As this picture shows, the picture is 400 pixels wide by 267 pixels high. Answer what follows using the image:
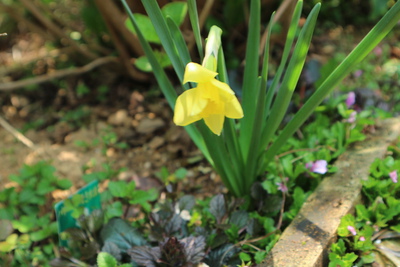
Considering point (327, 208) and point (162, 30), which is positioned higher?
point (162, 30)

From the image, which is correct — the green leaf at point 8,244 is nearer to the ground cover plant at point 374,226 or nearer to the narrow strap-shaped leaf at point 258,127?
the narrow strap-shaped leaf at point 258,127


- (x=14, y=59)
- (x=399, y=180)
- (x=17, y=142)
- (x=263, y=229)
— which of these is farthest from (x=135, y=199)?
(x=14, y=59)

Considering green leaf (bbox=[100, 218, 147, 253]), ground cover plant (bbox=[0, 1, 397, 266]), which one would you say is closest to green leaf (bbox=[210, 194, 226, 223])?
ground cover plant (bbox=[0, 1, 397, 266])

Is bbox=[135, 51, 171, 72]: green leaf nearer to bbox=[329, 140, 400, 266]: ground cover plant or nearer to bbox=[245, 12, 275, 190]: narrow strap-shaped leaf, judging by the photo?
bbox=[245, 12, 275, 190]: narrow strap-shaped leaf

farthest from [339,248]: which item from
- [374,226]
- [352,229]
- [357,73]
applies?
[357,73]

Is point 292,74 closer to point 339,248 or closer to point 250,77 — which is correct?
point 250,77

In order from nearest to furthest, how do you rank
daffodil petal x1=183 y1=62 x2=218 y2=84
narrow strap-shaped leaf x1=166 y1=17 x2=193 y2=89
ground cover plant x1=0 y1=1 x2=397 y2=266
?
1. daffodil petal x1=183 y1=62 x2=218 y2=84
2. narrow strap-shaped leaf x1=166 y1=17 x2=193 y2=89
3. ground cover plant x1=0 y1=1 x2=397 y2=266
